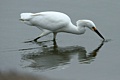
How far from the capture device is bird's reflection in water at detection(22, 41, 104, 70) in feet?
30.5

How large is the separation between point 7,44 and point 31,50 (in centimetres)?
59

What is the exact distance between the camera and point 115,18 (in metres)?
12.8

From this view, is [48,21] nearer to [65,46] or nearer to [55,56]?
[65,46]

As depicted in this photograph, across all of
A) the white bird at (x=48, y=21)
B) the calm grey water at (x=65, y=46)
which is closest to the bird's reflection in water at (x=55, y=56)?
the calm grey water at (x=65, y=46)

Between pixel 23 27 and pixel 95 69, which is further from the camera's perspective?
pixel 23 27

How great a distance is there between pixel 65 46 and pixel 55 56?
77 centimetres

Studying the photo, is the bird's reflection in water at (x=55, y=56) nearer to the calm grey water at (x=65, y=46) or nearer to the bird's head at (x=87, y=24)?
the calm grey water at (x=65, y=46)

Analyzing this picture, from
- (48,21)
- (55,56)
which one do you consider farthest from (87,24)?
(55,56)

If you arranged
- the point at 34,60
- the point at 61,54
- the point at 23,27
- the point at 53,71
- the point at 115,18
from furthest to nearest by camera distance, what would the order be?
the point at 115,18
the point at 23,27
the point at 61,54
the point at 34,60
the point at 53,71

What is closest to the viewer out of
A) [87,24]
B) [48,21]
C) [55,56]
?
[55,56]

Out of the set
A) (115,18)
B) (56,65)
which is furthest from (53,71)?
(115,18)

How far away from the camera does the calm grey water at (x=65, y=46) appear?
9.01 m

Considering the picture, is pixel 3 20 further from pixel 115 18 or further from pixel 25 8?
pixel 115 18

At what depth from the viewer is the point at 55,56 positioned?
32.7 ft
